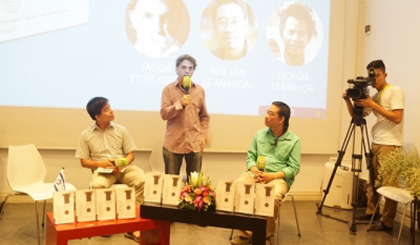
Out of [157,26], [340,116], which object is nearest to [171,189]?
[157,26]

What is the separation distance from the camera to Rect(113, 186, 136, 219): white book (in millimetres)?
2801

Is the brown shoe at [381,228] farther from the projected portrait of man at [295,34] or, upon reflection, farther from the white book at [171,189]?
the white book at [171,189]

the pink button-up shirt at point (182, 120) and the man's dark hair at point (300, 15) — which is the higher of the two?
the man's dark hair at point (300, 15)

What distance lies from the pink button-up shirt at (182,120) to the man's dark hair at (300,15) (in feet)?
5.50

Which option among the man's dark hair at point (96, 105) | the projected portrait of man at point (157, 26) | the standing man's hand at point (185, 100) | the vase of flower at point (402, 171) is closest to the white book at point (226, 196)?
the standing man's hand at point (185, 100)

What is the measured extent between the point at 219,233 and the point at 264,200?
52.0 inches

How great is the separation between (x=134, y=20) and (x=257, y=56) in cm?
152

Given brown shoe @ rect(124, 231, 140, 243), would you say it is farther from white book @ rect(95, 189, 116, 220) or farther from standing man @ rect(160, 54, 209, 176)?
white book @ rect(95, 189, 116, 220)

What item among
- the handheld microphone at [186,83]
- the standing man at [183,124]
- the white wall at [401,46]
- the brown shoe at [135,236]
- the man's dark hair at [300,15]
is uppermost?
the man's dark hair at [300,15]

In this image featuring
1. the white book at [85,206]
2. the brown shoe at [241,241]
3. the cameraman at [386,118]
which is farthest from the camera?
the cameraman at [386,118]

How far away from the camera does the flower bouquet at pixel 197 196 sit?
2768mm

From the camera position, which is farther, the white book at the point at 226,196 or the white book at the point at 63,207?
the white book at the point at 226,196

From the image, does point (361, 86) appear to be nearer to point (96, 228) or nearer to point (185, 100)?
point (185, 100)

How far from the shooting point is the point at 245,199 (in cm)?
280
